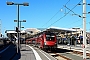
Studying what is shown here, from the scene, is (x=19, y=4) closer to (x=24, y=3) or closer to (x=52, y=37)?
(x=24, y=3)

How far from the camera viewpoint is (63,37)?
4203 inches

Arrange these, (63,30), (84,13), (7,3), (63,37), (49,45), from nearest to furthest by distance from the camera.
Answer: (84,13)
(7,3)
(49,45)
(63,30)
(63,37)

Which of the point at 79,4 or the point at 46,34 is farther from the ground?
the point at 79,4

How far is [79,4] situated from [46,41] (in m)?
15.3

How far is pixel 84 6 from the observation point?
22328 millimetres

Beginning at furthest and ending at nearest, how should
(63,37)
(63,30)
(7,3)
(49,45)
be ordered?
(63,37), (63,30), (49,45), (7,3)

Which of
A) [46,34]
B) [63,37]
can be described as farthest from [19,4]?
[63,37]

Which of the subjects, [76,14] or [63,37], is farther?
[63,37]

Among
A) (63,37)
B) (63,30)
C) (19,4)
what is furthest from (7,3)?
(63,37)

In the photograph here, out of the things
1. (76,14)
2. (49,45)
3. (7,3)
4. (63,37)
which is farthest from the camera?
(63,37)

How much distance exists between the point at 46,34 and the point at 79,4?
15.4 meters

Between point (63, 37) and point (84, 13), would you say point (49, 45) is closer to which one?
point (84, 13)

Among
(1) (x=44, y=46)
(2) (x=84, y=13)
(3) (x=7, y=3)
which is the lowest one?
(1) (x=44, y=46)

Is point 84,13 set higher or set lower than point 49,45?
higher
